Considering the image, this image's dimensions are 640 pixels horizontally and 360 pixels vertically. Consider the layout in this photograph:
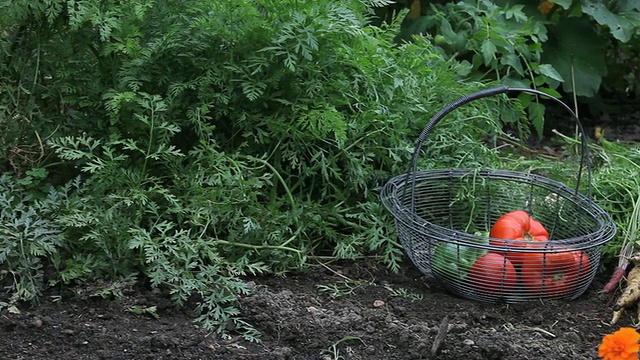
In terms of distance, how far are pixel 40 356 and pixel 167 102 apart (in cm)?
117

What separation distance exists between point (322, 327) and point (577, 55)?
340 centimetres

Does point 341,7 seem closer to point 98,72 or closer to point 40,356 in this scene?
point 98,72

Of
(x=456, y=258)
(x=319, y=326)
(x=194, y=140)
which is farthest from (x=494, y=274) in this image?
(x=194, y=140)

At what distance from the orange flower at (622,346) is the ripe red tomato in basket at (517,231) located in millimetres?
831

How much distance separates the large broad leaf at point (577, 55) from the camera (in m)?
5.81

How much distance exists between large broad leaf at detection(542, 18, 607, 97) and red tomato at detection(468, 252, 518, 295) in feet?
8.59

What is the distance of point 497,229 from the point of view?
3650 millimetres

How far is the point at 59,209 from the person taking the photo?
3449mm

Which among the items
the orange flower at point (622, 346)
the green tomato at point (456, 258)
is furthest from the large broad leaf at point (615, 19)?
the orange flower at point (622, 346)

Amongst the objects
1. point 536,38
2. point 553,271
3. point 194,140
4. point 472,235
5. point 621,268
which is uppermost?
point 194,140

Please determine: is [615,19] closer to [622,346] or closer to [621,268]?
[621,268]

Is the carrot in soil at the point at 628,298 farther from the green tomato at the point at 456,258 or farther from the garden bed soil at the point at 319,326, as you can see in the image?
the green tomato at the point at 456,258

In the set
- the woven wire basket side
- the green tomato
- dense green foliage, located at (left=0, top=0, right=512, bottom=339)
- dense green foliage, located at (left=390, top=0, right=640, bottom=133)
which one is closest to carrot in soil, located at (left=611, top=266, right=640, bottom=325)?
the woven wire basket side

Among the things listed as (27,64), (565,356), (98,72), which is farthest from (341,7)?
(565,356)
